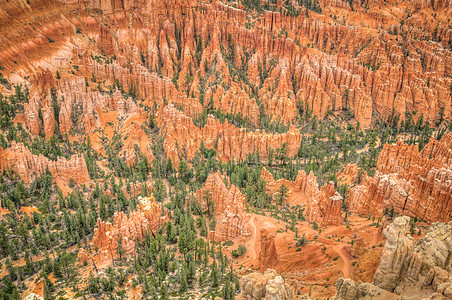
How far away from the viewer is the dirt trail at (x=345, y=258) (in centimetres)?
4783

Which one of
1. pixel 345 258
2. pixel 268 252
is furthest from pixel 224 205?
pixel 345 258

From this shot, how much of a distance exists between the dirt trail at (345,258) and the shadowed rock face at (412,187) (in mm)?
12647

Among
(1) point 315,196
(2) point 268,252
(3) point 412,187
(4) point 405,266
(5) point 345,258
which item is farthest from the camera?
(1) point 315,196

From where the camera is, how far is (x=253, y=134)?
312ft

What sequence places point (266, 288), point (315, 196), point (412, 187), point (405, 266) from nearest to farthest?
point (266, 288) → point (405, 266) → point (412, 187) → point (315, 196)

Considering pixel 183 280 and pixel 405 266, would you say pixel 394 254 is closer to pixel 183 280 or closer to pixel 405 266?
pixel 405 266

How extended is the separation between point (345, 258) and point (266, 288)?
21432 mm

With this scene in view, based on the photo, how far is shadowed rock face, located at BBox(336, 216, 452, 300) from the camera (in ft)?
115

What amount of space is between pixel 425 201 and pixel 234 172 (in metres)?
36.9

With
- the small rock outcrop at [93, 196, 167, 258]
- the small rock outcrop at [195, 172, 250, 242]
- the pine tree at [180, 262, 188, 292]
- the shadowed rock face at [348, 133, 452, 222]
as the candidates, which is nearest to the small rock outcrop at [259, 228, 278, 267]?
the small rock outcrop at [195, 172, 250, 242]

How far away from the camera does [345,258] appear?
5088cm

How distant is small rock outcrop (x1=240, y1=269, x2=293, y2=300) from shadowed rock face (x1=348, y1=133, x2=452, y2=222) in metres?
33.5

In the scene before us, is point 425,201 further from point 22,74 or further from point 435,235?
point 22,74

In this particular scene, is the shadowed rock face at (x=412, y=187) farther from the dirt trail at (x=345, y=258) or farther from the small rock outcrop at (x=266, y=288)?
the small rock outcrop at (x=266, y=288)
